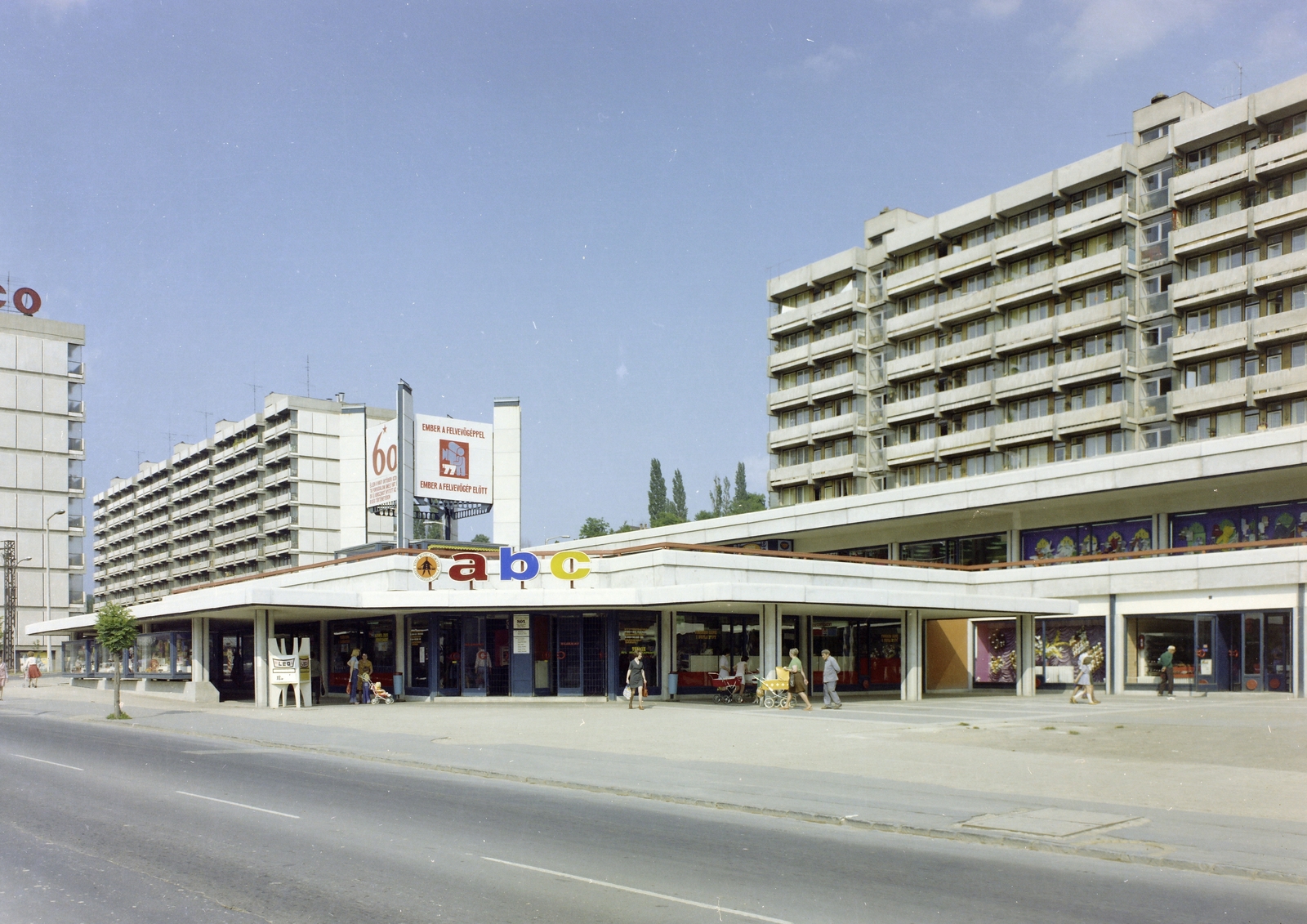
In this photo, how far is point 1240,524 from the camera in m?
44.6

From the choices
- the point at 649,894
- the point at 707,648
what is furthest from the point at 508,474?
the point at 649,894

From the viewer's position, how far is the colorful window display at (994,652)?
149 ft

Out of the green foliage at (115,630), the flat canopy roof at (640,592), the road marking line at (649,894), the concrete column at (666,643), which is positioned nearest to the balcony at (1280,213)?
the flat canopy roof at (640,592)

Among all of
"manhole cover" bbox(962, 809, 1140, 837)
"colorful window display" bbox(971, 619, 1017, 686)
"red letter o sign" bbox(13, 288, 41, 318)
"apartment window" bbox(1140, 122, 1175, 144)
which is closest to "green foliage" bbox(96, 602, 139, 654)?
"manhole cover" bbox(962, 809, 1140, 837)

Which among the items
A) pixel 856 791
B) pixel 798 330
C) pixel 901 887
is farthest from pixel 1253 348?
pixel 901 887

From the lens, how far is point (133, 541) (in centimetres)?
15512

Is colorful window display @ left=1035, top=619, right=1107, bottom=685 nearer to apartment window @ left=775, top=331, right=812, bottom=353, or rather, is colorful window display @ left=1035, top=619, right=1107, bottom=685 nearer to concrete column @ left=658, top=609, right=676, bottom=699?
concrete column @ left=658, top=609, right=676, bottom=699

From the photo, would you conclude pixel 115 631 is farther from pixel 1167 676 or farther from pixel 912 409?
pixel 912 409

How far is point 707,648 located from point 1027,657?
43.2ft

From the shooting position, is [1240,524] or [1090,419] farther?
[1090,419]

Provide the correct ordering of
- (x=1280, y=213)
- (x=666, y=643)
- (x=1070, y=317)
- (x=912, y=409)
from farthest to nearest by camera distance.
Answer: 1. (x=912, y=409)
2. (x=1070, y=317)
3. (x=1280, y=213)
4. (x=666, y=643)

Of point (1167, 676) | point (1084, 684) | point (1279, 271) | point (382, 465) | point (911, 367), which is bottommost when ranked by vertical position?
point (1167, 676)

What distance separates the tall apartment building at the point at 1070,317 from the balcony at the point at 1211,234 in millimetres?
87

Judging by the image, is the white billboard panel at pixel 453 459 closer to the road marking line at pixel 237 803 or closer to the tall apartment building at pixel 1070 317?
the road marking line at pixel 237 803
